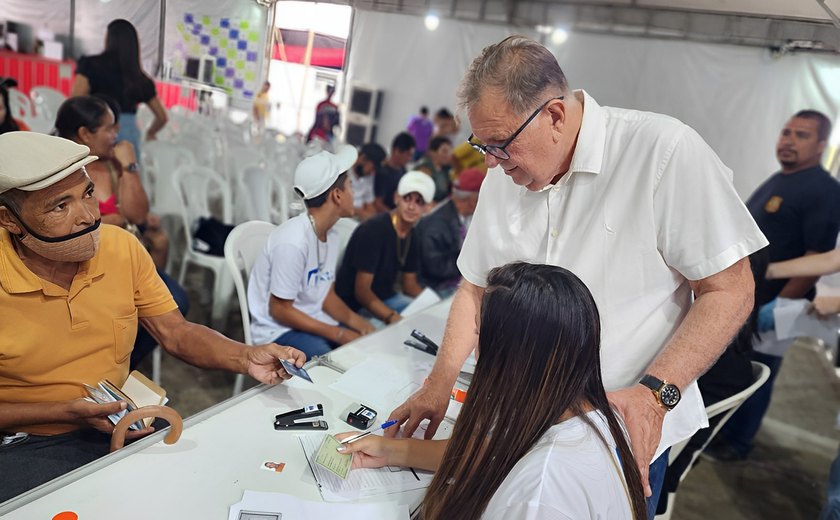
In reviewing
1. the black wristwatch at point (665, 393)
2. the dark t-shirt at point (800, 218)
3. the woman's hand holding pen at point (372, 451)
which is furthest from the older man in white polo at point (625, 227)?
the dark t-shirt at point (800, 218)

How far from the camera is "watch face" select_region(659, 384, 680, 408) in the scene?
1.29 metres

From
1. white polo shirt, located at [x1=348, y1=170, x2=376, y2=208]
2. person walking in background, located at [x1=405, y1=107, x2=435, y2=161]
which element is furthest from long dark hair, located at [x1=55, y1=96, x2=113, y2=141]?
person walking in background, located at [x1=405, y1=107, x2=435, y2=161]

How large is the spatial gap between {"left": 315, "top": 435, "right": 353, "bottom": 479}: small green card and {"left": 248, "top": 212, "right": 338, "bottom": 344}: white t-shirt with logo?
1.02 meters

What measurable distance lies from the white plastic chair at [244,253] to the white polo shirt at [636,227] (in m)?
1.18

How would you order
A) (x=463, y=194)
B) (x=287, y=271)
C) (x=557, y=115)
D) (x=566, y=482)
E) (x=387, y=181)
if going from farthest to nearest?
(x=387, y=181)
(x=463, y=194)
(x=287, y=271)
(x=557, y=115)
(x=566, y=482)

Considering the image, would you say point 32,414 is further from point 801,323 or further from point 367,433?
point 801,323

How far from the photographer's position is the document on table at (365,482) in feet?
4.22

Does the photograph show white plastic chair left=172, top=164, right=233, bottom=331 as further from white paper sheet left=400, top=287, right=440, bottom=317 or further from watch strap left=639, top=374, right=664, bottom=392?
watch strap left=639, top=374, right=664, bottom=392

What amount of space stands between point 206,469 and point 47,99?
155cm

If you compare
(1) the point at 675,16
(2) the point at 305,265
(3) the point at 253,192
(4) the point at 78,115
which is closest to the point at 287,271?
(2) the point at 305,265

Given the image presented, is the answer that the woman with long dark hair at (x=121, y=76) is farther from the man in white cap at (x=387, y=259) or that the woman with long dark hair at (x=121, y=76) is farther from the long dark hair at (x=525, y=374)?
the long dark hair at (x=525, y=374)

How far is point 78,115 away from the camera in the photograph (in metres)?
1.88

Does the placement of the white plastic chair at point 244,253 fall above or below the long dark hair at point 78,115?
below

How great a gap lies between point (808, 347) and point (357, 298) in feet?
14.5
